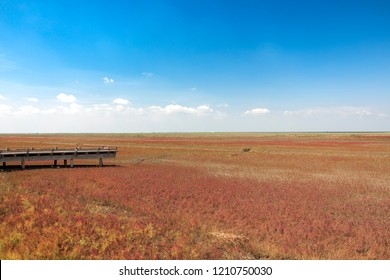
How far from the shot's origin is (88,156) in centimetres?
2498

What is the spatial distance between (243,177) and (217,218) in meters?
10.9

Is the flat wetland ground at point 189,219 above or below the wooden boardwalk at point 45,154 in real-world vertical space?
below

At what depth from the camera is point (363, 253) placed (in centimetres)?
779

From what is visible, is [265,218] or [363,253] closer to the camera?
[363,253]

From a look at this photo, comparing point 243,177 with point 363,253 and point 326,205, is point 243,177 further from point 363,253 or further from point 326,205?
point 363,253

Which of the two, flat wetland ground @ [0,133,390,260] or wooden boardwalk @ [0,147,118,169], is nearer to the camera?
flat wetland ground @ [0,133,390,260]

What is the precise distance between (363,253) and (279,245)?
239 cm

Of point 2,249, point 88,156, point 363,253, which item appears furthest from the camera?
point 88,156

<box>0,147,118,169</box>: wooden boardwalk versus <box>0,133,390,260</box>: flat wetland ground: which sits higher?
<box>0,147,118,169</box>: wooden boardwalk

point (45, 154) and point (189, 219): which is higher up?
point (45, 154)

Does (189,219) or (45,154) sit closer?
Result: (189,219)

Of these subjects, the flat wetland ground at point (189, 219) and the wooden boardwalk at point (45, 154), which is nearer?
the flat wetland ground at point (189, 219)
